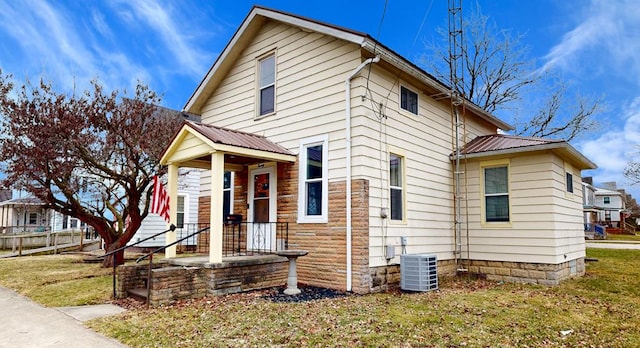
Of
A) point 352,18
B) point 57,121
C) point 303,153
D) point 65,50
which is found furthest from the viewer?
point 65,50

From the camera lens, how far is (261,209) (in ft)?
34.0

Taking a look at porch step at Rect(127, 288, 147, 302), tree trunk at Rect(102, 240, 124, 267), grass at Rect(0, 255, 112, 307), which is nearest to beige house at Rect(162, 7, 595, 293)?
porch step at Rect(127, 288, 147, 302)

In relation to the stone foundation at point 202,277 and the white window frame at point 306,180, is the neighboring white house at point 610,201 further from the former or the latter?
the stone foundation at point 202,277

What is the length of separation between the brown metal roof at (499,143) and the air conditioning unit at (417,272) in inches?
153

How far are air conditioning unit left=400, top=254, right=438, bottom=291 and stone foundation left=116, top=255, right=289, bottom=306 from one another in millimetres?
2491

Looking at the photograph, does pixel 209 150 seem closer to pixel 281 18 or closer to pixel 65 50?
pixel 281 18

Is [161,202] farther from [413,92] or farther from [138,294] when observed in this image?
[413,92]

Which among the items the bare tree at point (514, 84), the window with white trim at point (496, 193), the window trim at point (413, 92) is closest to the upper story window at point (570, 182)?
the window with white trim at point (496, 193)

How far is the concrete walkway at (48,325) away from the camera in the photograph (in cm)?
539

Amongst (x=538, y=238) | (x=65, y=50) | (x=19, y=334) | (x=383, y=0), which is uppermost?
(x=65, y=50)

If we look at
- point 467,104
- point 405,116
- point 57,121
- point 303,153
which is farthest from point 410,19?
point 57,121

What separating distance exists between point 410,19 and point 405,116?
4393 mm

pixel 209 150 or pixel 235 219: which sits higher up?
pixel 209 150

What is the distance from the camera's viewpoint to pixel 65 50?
15.2m
